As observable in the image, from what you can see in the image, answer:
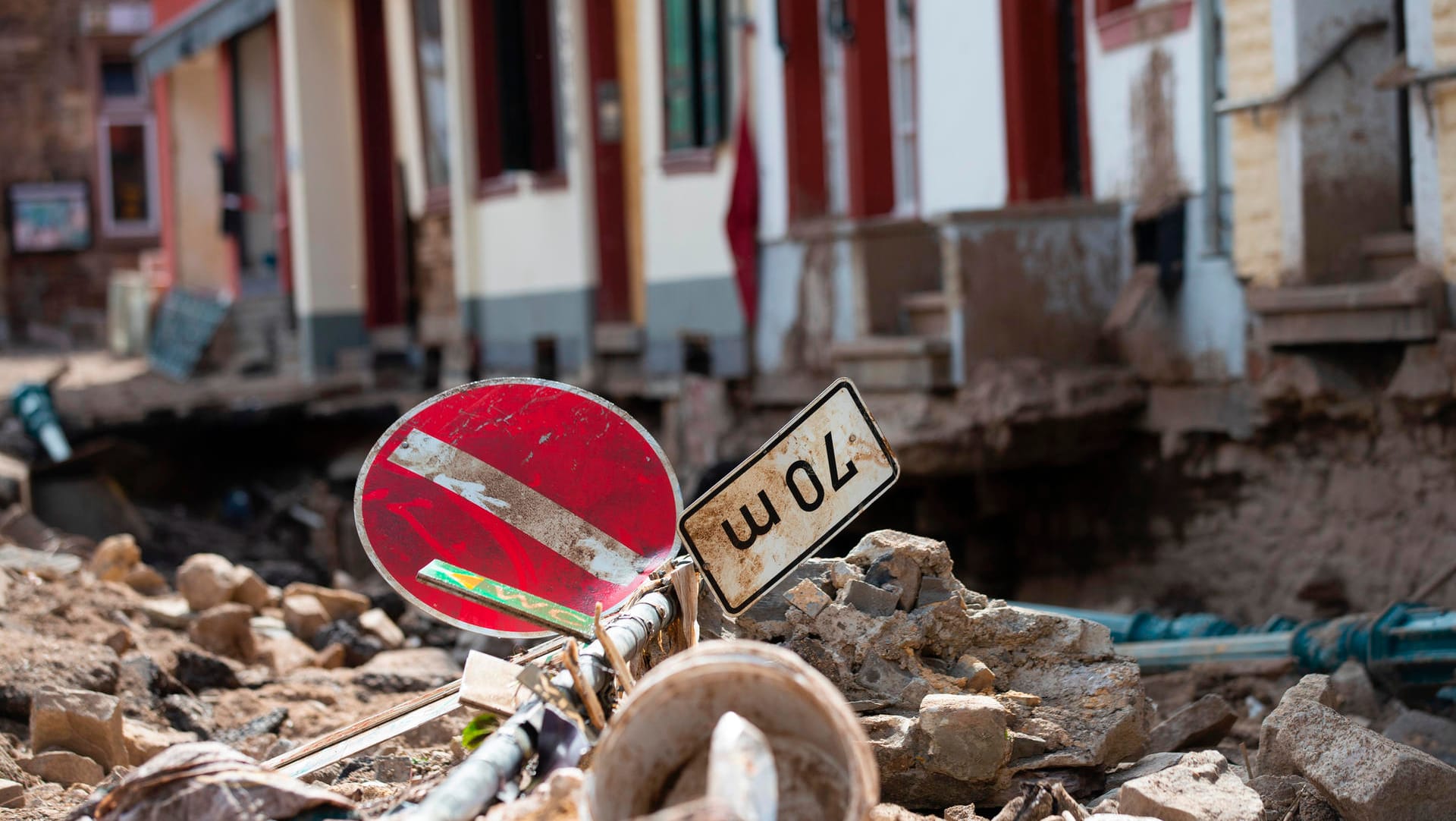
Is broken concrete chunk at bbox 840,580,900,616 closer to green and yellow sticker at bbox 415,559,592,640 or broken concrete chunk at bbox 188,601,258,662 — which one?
green and yellow sticker at bbox 415,559,592,640

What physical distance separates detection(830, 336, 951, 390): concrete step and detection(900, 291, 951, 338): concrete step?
28cm

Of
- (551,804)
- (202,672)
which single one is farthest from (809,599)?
(202,672)

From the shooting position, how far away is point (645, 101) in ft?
41.1

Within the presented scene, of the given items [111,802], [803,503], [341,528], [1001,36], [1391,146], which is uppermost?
[1001,36]

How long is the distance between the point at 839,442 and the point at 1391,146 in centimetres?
531

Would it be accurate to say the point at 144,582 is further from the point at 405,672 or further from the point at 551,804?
the point at 551,804

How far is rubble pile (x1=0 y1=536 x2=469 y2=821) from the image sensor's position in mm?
4062

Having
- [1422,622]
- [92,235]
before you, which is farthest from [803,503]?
[92,235]

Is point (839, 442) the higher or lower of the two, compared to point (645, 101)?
lower

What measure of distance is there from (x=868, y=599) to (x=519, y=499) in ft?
3.01

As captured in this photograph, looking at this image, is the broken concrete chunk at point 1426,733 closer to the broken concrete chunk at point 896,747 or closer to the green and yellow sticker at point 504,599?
the broken concrete chunk at point 896,747

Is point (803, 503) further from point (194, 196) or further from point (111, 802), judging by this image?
point (194, 196)

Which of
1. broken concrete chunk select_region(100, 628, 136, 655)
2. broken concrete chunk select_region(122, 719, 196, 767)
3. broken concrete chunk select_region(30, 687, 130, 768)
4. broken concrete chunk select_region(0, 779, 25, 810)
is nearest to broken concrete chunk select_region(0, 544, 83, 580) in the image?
broken concrete chunk select_region(100, 628, 136, 655)

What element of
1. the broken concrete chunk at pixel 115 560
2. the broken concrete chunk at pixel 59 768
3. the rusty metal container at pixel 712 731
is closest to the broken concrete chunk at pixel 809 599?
the rusty metal container at pixel 712 731
